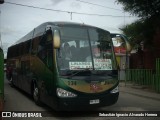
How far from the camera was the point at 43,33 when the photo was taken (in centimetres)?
1209

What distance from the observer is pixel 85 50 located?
10.6 metres

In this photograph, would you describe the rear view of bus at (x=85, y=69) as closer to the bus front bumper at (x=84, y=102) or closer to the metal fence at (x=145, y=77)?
the bus front bumper at (x=84, y=102)

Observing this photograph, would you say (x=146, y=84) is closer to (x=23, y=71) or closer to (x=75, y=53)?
(x=23, y=71)

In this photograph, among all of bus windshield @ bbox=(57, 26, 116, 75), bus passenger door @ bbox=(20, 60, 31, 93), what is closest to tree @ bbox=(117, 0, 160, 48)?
bus passenger door @ bbox=(20, 60, 31, 93)

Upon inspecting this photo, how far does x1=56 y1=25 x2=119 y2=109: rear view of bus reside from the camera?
32.9 feet

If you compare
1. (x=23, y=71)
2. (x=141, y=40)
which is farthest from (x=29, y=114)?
(x=141, y=40)

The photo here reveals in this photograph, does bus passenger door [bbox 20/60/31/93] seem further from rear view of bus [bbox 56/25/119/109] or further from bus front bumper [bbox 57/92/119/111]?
bus front bumper [bbox 57/92/119/111]

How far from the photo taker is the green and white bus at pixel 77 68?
10.0 m

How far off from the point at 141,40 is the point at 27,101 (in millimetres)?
12916

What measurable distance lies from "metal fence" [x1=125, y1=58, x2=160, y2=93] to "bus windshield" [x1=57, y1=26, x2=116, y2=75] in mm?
7335

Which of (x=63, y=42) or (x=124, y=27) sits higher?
(x=124, y=27)

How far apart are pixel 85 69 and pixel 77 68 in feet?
0.88

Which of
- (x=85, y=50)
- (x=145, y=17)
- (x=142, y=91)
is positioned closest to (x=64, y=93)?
(x=85, y=50)

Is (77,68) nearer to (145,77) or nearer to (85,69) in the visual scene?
(85,69)
